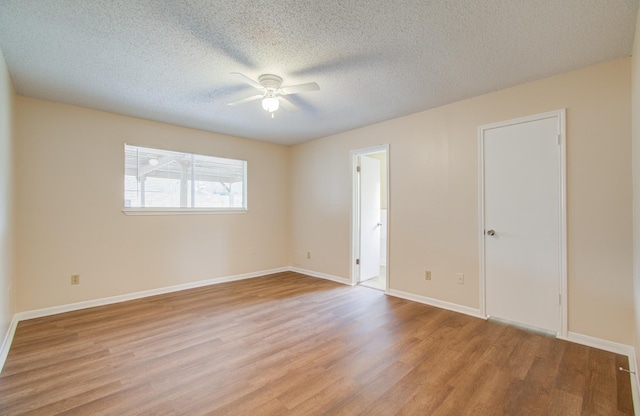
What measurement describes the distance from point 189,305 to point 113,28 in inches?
115

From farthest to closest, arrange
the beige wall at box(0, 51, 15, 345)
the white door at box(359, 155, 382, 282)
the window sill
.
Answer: the white door at box(359, 155, 382, 282), the window sill, the beige wall at box(0, 51, 15, 345)

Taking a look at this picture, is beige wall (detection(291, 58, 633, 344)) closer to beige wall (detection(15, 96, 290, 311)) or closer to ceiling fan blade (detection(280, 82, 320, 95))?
beige wall (detection(15, 96, 290, 311))

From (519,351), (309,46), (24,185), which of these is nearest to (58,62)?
(24,185)

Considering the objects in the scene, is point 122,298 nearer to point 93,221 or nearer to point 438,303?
point 93,221

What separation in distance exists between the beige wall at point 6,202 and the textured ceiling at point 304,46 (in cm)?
26

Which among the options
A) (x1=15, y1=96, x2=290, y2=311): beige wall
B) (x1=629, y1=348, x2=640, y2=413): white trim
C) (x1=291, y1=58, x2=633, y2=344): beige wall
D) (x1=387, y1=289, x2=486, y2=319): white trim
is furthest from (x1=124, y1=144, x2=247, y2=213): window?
(x1=629, y1=348, x2=640, y2=413): white trim

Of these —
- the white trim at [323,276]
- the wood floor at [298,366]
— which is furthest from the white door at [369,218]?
the wood floor at [298,366]

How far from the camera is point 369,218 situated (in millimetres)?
4863

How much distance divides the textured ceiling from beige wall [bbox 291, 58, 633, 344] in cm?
27

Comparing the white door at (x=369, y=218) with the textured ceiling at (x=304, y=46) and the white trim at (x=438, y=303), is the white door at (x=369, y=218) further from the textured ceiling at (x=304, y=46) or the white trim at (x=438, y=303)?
the textured ceiling at (x=304, y=46)

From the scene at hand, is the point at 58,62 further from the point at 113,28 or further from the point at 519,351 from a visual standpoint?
the point at 519,351

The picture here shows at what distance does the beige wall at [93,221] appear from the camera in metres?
3.18

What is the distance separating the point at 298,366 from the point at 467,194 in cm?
254

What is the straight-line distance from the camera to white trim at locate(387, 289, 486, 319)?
320 cm
